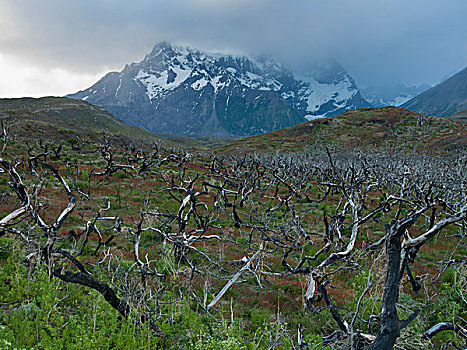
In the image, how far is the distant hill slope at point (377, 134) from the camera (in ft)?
218

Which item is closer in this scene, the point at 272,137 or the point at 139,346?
the point at 139,346

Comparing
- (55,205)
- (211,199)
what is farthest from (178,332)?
(211,199)

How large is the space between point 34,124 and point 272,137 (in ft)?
234

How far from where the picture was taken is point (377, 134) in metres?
79.3

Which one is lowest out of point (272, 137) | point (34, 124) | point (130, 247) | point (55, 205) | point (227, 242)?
point (227, 242)

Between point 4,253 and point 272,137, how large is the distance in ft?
313

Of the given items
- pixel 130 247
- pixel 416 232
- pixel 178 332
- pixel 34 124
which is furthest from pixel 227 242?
pixel 34 124

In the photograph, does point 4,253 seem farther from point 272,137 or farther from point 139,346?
point 272,137

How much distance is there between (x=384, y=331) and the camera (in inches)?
109

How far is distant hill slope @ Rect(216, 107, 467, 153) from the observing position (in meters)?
66.3

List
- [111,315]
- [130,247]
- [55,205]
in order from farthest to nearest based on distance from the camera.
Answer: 1. [55,205]
2. [130,247]
3. [111,315]

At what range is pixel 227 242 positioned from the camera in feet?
37.2

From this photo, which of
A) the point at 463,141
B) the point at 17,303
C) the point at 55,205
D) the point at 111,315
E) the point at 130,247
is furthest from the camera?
the point at 463,141

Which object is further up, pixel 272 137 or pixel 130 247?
pixel 272 137
